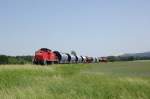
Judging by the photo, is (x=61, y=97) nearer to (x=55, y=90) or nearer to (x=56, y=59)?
(x=55, y=90)

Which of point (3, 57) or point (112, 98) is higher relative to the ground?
point (3, 57)

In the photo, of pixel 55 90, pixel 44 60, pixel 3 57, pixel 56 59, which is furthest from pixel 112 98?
pixel 56 59

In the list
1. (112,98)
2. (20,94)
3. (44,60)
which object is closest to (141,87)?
(112,98)

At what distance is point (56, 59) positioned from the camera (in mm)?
69500

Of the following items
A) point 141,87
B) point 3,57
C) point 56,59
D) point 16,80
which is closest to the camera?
point 141,87

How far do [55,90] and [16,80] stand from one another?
5317 millimetres

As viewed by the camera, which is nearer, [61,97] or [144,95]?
[61,97]

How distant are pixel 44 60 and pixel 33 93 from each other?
43982 millimetres

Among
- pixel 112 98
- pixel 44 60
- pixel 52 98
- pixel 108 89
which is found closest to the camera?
pixel 52 98

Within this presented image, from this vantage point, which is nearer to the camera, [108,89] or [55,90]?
[55,90]

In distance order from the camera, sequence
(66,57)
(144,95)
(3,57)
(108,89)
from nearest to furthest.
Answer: (144,95) → (108,89) → (3,57) → (66,57)

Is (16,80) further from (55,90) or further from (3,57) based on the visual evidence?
(3,57)

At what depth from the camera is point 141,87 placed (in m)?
17.2

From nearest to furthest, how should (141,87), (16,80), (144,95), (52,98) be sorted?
1. (52,98)
2. (144,95)
3. (141,87)
4. (16,80)
